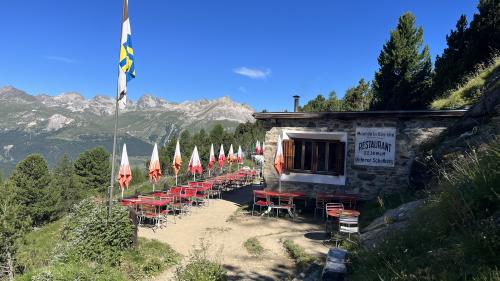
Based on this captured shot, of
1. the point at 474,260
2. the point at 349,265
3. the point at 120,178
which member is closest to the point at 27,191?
the point at 120,178

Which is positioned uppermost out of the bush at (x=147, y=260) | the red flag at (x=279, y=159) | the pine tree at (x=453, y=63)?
the pine tree at (x=453, y=63)

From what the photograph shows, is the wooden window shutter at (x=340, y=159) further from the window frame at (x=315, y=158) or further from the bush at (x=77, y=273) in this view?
the bush at (x=77, y=273)

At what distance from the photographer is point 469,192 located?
357cm

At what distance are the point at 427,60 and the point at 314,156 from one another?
15176mm

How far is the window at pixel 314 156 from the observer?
11.9m

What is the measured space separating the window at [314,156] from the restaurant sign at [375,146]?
54cm

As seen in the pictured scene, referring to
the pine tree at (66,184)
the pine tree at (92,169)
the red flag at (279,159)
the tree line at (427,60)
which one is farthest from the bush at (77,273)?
the pine tree at (92,169)

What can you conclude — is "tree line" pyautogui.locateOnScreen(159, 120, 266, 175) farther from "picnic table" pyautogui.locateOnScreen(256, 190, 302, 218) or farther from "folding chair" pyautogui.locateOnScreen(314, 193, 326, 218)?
"folding chair" pyautogui.locateOnScreen(314, 193, 326, 218)

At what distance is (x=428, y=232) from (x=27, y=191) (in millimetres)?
35804

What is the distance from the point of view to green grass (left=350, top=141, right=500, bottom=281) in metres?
2.74

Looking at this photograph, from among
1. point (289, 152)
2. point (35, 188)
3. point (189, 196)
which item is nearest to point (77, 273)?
point (189, 196)

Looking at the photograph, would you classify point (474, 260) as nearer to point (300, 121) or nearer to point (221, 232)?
point (221, 232)

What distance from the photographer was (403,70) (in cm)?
2292

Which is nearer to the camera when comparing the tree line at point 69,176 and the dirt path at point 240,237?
the dirt path at point 240,237
